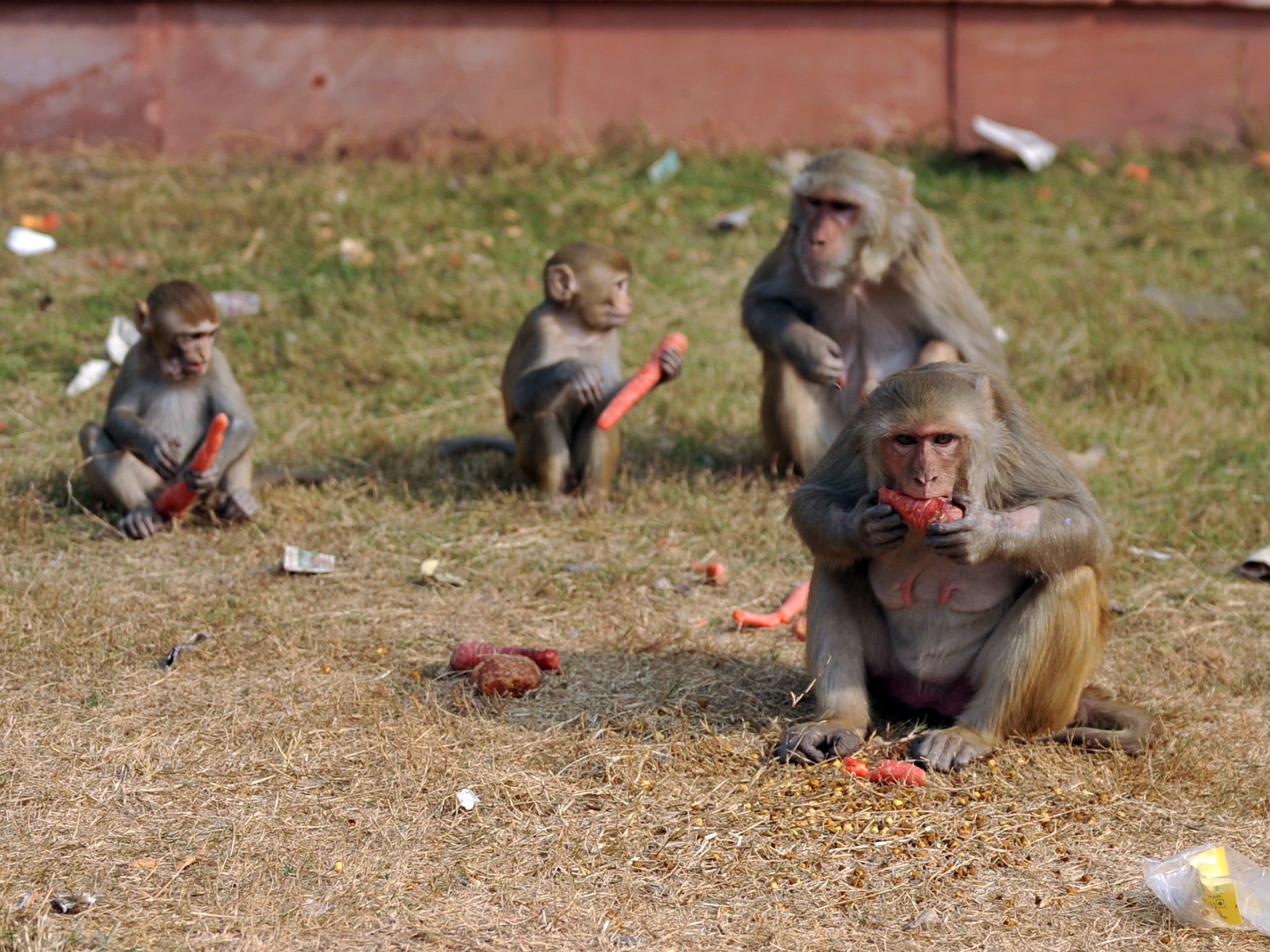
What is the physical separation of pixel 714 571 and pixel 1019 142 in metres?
6.53

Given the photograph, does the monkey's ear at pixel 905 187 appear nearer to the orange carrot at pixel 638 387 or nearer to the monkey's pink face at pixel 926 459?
the orange carrot at pixel 638 387

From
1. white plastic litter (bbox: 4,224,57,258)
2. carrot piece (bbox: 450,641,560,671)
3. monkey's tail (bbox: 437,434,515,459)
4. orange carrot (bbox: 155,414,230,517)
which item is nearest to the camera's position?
carrot piece (bbox: 450,641,560,671)

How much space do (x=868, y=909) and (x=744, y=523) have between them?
124 inches

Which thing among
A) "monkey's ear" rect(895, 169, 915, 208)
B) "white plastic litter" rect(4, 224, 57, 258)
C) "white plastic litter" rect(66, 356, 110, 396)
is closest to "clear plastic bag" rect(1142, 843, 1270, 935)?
"monkey's ear" rect(895, 169, 915, 208)

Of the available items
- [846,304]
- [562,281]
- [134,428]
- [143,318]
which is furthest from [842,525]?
[143,318]

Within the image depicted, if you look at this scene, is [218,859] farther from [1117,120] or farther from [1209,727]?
[1117,120]

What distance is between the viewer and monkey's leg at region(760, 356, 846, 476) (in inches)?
289

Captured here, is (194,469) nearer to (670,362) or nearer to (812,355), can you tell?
(670,362)

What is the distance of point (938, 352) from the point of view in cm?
725

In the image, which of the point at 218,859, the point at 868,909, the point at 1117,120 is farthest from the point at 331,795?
the point at 1117,120

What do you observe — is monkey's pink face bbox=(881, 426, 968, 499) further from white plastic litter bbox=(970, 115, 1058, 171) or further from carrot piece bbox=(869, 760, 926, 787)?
white plastic litter bbox=(970, 115, 1058, 171)

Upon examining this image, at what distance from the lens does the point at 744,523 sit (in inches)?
273

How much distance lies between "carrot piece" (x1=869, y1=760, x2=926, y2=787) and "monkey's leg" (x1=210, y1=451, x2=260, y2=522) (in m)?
3.38

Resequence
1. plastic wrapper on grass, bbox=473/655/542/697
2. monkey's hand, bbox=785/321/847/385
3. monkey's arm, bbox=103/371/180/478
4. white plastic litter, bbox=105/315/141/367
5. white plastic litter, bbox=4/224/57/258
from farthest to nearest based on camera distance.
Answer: white plastic litter, bbox=4/224/57/258
white plastic litter, bbox=105/315/141/367
monkey's hand, bbox=785/321/847/385
monkey's arm, bbox=103/371/180/478
plastic wrapper on grass, bbox=473/655/542/697
